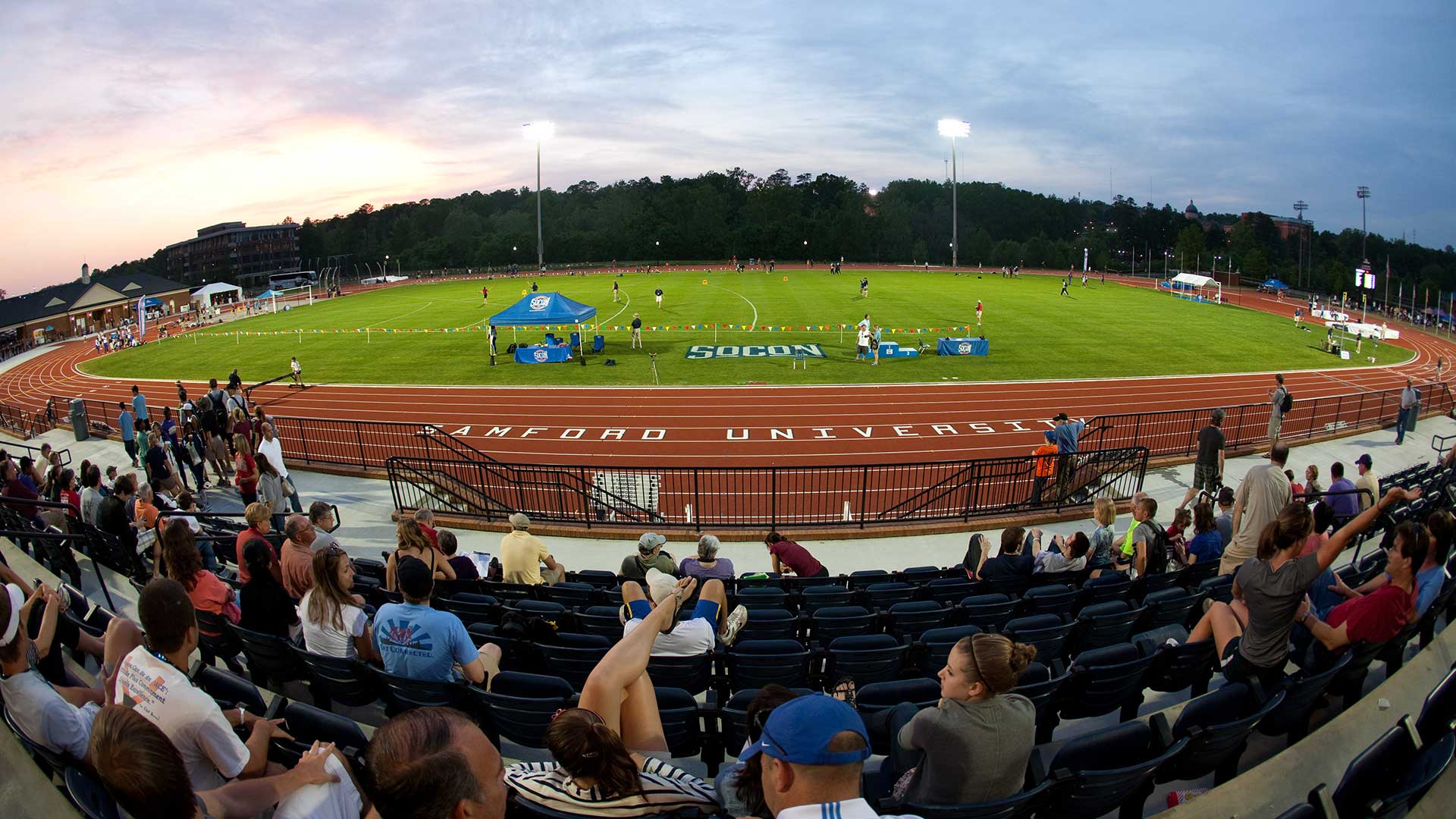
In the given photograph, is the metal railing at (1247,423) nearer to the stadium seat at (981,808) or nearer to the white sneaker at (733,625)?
the white sneaker at (733,625)

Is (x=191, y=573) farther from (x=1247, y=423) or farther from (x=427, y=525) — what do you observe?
(x=1247, y=423)

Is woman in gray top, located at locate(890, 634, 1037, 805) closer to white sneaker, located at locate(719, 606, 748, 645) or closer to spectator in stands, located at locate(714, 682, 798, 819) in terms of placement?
spectator in stands, located at locate(714, 682, 798, 819)

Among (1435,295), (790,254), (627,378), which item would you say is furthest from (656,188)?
(627,378)

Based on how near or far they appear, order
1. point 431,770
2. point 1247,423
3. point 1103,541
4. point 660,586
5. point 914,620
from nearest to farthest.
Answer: point 431,770 < point 660,586 < point 914,620 < point 1103,541 < point 1247,423

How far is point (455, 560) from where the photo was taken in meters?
9.02

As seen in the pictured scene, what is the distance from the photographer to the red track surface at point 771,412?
861 inches

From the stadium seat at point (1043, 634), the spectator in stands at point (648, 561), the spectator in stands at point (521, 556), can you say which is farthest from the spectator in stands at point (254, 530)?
the stadium seat at point (1043, 634)

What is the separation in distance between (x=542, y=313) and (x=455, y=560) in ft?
85.0

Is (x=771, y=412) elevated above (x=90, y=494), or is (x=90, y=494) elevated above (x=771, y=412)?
(x=90, y=494)

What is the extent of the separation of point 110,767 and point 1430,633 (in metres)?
8.45

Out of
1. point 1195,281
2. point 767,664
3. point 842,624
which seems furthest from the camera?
point 1195,281

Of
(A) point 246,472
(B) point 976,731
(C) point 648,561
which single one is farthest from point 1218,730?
(A) point 246,472

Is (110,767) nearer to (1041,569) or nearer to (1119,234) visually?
(1041,569)

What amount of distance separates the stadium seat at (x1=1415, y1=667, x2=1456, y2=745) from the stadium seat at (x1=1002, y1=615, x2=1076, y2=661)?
2396 mm
